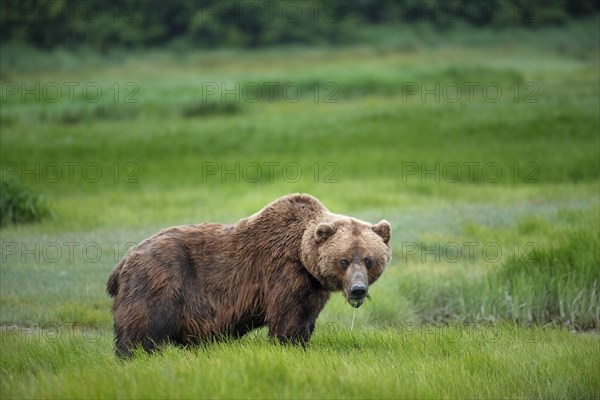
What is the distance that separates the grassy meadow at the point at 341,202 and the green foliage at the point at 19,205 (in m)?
0.21

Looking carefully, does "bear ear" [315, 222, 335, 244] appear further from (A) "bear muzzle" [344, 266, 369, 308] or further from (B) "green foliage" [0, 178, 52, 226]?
(B) "green foliage" [0, 178, 52, 226]

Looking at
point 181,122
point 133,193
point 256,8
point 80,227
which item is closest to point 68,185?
point 133,193

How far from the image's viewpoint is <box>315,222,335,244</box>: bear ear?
23.6 ft

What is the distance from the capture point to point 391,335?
7.99 meters

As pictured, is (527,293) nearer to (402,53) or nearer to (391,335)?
(391,335)

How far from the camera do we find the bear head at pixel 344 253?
23.2 ft

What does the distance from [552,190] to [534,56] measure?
2795 centimetres

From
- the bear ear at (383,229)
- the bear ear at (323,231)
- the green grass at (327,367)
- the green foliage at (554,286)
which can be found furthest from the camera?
the green foliage at (554,286)

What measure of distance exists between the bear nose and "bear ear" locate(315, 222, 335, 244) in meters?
0.63

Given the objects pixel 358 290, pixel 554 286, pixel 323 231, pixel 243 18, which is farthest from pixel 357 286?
pixel 243 18

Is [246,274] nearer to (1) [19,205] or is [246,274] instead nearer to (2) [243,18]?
(1) [19,205]

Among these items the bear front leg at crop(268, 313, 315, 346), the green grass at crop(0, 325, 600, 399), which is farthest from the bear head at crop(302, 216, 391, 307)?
the green grass at crop(0, 325, 600, 399)

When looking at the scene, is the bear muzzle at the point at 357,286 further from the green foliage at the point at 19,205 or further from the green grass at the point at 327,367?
the green foliage at the point at 19,205

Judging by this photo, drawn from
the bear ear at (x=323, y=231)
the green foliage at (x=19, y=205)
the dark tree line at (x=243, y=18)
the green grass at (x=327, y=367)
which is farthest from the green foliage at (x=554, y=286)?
the dark tree line at (x=243, y=18)
